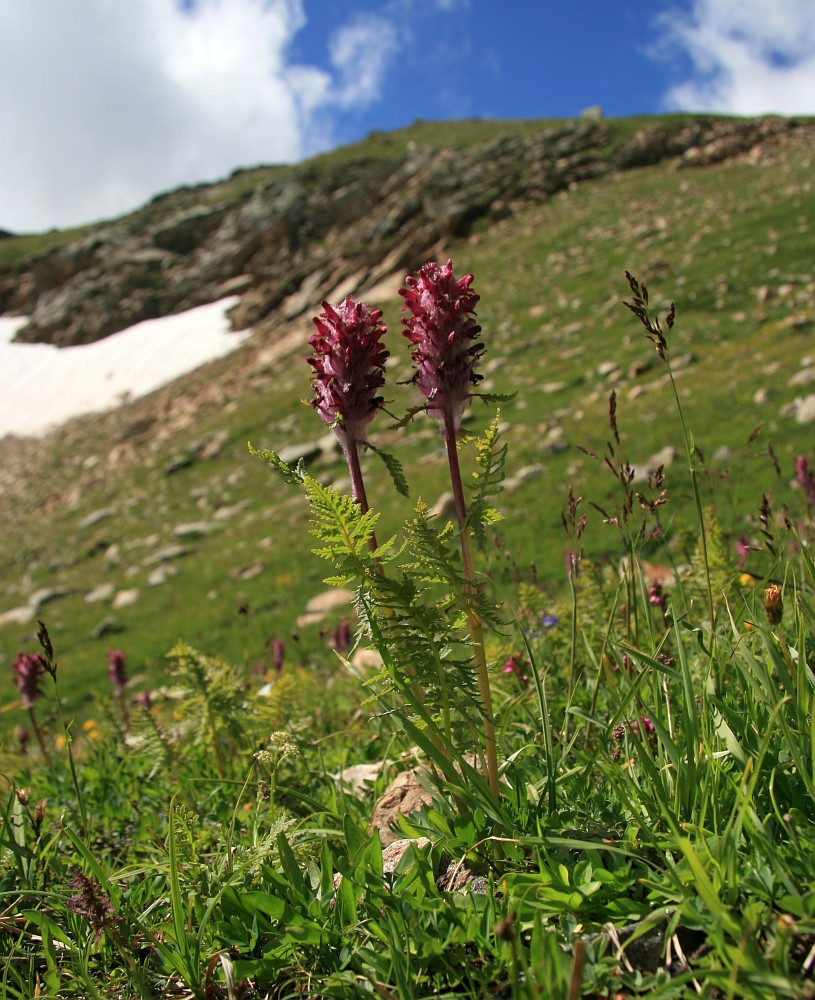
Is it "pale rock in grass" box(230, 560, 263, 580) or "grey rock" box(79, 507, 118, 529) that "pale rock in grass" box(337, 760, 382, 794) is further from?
"grey rock" box(79, 507, 118, 529)

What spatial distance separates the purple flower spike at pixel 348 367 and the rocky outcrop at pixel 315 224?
47935mm

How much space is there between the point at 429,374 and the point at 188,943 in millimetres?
1743

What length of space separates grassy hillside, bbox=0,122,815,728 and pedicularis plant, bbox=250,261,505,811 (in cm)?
23

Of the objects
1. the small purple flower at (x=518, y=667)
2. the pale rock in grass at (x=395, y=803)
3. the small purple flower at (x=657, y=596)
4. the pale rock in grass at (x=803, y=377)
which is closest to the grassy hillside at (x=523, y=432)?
the pale rock in grass at (x=803, y=377)

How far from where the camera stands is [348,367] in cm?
→ 208

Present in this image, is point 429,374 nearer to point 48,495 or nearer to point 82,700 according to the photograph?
point 82,700

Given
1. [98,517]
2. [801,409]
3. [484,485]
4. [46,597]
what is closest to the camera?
[484,485]

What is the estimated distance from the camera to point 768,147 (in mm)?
48344

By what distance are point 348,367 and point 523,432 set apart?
17334mm

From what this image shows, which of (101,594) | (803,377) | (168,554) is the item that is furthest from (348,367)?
(101,594)

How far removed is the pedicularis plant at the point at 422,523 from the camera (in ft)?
6.25

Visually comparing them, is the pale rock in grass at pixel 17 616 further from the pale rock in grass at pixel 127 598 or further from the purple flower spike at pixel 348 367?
the purple flower spike at pixel 348 367

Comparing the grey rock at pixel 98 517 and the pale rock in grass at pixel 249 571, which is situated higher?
the grey rock at pixel 98 517

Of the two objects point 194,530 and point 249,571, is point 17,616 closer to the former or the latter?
point 194,530
